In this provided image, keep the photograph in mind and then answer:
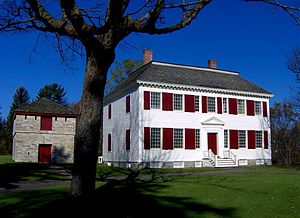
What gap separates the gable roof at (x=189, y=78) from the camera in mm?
24814

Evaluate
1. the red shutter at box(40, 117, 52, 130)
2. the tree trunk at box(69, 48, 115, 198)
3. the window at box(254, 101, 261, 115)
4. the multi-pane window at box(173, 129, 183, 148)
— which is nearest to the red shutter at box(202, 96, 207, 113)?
the multi-pane window at box(173, 129, 183, 148)

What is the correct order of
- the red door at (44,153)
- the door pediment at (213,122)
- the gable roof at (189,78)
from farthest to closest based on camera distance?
the red door at (44,153) < the door pediment at (213,122) < the gable roof at (189,78)

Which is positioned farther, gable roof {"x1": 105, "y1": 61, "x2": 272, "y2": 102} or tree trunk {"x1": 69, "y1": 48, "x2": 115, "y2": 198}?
gable roof {"x1": 105, "y1": 61, "x2": 272, "y2": 102}

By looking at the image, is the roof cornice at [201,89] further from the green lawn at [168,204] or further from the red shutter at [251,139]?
the green lawn at [168,204]

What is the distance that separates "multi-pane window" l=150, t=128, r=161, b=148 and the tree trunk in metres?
16.2

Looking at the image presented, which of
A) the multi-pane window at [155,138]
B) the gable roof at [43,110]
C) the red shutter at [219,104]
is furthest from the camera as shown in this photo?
the gable roof at [43,110]

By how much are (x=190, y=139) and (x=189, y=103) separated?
2.83 metres

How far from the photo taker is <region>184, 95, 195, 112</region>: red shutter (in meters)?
25.1

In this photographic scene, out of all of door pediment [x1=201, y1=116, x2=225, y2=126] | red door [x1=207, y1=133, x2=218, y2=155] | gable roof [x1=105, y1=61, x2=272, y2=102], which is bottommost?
red door [x1=207, y1=133, x2=218, y2=155]

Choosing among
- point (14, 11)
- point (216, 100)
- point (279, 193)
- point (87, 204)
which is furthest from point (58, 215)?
point (216, 100)

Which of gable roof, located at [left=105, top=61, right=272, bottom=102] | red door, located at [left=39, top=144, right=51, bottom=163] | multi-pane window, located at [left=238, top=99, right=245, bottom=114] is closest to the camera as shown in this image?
gable roof, located at [left=105, top=61, right=272, bottom=102]

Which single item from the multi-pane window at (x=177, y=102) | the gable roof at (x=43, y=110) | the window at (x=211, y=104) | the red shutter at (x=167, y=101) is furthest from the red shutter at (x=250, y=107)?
the gable roof at (x=43, y=110)

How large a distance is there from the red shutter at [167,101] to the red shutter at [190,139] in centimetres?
230

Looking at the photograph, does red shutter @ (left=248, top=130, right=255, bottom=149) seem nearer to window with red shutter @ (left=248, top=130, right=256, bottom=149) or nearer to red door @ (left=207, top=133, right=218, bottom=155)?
window with red shutter @ (left=248, top=130, right=256, bottom=149)
